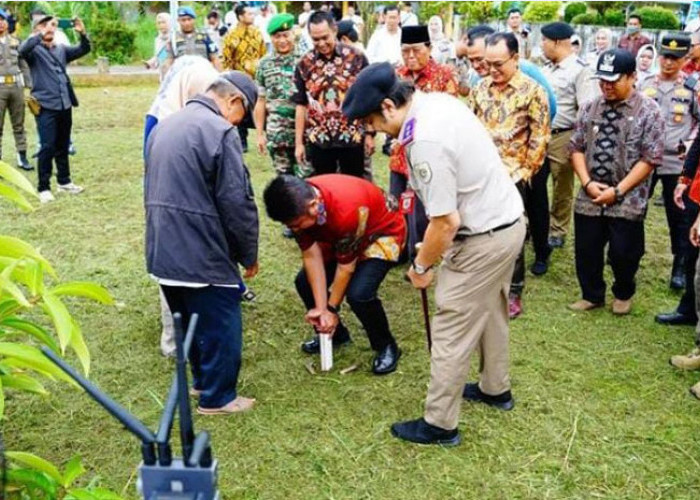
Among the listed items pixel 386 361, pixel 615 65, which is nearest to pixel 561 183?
pixel 615 65

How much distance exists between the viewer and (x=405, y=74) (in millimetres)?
4863

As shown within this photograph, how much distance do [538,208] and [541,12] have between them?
1808cm

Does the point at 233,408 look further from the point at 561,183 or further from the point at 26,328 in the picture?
the point at 561,183

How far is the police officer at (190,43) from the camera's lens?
815 cm

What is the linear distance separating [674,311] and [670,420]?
1323mm

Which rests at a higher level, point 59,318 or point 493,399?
point 59,318

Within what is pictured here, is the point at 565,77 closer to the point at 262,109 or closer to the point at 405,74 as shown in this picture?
the point at 405,74

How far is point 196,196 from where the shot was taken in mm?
2896

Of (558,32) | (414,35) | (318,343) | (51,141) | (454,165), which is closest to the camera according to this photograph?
(454,165)

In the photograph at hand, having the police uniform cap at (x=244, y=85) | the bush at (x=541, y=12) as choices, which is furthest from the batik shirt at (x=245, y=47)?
the bush at (x=541, y=12)

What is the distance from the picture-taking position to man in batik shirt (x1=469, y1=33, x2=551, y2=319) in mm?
4027

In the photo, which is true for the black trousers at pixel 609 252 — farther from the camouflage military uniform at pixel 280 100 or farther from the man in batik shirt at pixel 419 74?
the camouflage military uniform at pixel 280 100

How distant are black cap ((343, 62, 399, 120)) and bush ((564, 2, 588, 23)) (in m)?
21.4

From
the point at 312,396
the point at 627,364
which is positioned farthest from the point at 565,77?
the point at 312,396
